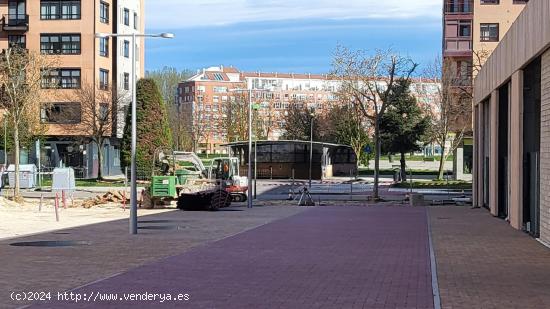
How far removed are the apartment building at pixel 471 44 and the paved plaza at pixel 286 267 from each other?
130 feet

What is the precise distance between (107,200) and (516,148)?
68.8 feet

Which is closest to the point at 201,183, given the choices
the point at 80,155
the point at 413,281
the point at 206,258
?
the point at 206,258

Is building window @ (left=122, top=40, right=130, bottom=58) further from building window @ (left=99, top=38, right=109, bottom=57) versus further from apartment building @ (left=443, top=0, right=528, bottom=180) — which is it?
apartment building @ (left=443, top=0, right=528, bottom=180)

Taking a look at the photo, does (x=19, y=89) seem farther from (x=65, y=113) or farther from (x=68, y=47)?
(x=68, y=47)

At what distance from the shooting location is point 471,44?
65.9 meters

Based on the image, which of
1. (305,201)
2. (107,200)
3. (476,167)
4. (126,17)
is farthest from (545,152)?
(126,17)

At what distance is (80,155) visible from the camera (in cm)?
6800

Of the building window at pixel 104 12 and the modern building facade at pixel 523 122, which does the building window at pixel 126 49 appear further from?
the modern building facade at pixel 523 122

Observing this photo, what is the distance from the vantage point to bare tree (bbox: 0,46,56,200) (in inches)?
1544

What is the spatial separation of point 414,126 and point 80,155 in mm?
28242

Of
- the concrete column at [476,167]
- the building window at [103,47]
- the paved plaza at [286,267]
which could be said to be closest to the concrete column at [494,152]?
the paved plaza at [286,267]

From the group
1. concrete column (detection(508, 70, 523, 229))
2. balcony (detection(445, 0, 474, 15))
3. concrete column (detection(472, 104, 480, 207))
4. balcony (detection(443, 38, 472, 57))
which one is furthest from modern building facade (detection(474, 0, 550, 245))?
balcony (detection(445, 0, 474, 15))

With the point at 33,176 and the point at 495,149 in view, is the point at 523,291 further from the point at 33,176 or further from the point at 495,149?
the point at 33,176

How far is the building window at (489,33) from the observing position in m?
64.0
